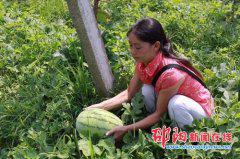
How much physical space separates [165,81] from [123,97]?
666 millimetres

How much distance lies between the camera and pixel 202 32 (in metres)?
4.81

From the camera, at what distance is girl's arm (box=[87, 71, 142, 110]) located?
3.50 meters

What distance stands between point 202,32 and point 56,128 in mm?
Result: 2392

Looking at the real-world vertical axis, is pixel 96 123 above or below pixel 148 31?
below

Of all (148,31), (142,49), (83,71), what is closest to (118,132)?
(142,49)

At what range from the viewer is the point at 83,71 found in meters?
4.03

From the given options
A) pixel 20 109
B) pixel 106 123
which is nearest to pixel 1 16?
pixel 20 109

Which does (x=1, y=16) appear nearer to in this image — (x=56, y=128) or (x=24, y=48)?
(x=24, y=48)

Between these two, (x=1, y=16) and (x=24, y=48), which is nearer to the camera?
(x=24, y=48)

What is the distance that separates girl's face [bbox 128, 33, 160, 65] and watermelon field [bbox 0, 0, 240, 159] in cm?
46
